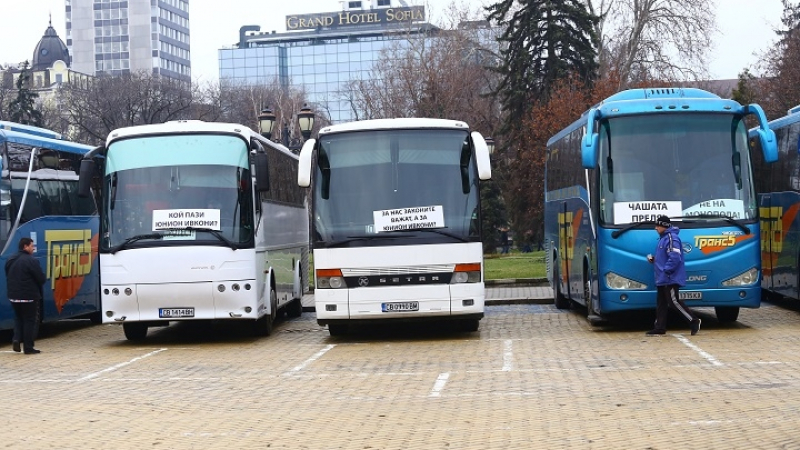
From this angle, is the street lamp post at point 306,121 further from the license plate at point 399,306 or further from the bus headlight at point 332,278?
the license plate at point 399,306

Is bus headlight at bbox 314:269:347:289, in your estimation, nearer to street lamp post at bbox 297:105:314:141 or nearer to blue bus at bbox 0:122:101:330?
blue bus at bbox 0:122:101:330

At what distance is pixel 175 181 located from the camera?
69.5 feet

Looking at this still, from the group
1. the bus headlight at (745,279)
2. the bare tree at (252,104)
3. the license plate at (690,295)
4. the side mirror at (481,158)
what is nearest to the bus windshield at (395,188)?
the side mirror at (481,158)

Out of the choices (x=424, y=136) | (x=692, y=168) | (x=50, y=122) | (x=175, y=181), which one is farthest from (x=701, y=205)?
(x=50, y=122)

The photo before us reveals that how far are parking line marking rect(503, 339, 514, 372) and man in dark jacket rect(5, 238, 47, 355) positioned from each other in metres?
6.92

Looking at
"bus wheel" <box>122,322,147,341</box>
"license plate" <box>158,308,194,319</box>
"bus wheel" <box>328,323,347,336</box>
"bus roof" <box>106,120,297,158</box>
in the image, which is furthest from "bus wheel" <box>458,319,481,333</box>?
"bus wheel" <box>122,322,147,341</box>

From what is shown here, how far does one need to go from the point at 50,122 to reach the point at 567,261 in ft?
263

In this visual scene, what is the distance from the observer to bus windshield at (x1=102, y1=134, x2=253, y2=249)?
20969 mm

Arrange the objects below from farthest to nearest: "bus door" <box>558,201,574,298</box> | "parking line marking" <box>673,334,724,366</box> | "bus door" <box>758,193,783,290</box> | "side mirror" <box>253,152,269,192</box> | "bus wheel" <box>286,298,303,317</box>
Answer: "bus wheel" <box>286,298,303,317</box>, "bus door" <box>758,193,783,290</box>, "bus door" <box>558,201,574,298</box>, "side mirror" <box>253,152,269,192</box>, "parking line marking" <box>673,334,724,366</box>

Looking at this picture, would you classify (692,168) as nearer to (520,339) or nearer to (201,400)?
(520,339)

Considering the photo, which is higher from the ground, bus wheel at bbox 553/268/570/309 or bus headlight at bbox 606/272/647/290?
bus headlight at bbox 606/272/647/290

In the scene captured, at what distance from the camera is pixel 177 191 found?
69.2ft

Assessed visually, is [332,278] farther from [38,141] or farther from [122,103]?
[122,103]

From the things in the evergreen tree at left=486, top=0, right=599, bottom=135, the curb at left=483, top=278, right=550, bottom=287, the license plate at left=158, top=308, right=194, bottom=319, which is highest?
the evergreen tree at left=486, top=0, right=599, bottom=135
